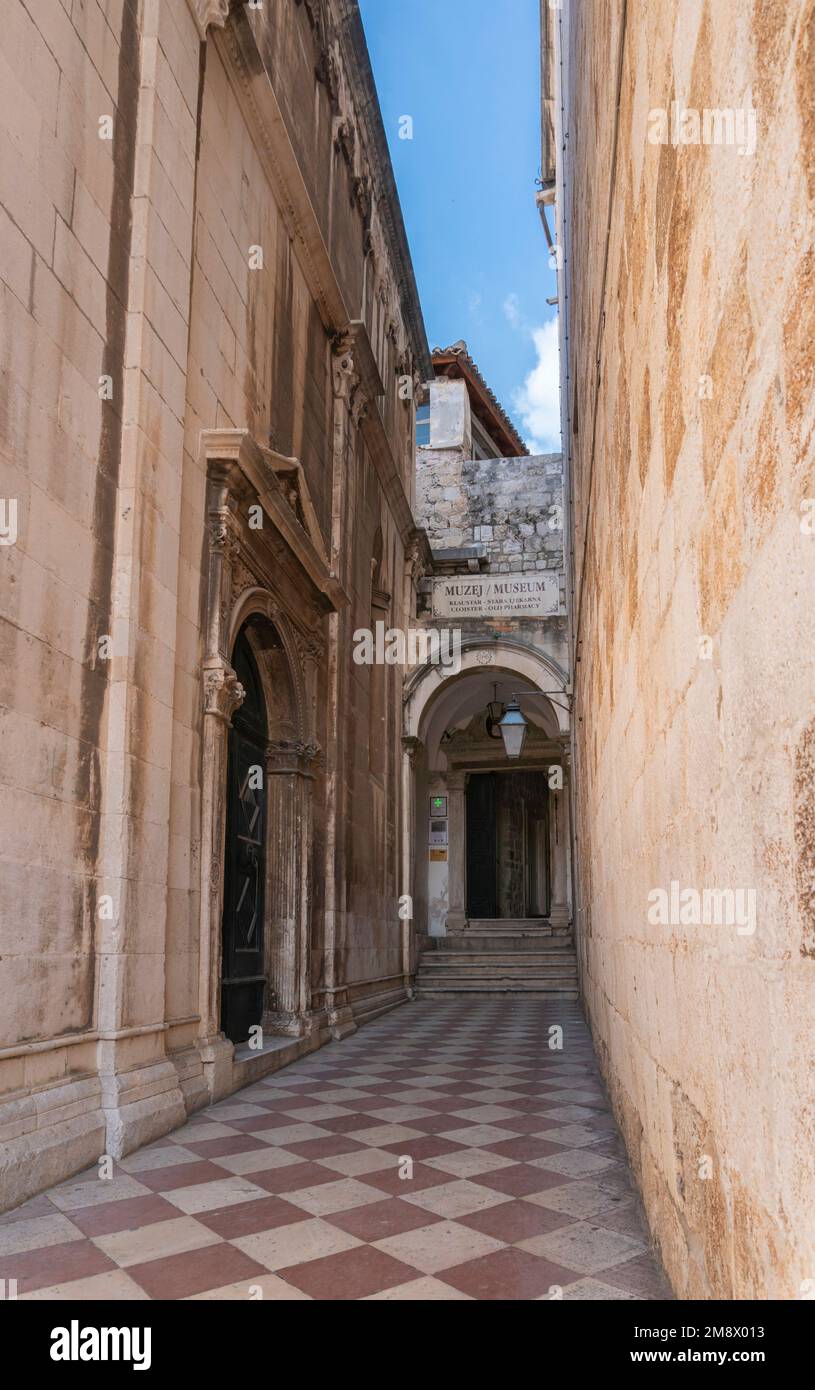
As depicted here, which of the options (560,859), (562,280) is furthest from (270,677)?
(560,859)

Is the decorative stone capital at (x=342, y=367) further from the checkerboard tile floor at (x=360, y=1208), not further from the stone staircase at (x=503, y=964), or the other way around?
the stone staircase at (x=503, y=964)

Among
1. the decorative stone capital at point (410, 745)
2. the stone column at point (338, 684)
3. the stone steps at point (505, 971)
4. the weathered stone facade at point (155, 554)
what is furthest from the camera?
the decorative stone capital at point (410, 745)

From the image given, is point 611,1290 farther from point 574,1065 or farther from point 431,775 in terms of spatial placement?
point 431,775

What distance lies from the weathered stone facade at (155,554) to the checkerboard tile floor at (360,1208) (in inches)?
15.0

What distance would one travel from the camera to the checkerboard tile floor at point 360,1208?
2703 millimetres

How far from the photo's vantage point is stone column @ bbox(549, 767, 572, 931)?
1570 cm

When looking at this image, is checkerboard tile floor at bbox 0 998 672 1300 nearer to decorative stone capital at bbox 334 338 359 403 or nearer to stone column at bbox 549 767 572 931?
decorative stone capital at bbox 334 338 359 403

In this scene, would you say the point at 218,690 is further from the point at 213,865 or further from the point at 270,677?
the point at 270,677

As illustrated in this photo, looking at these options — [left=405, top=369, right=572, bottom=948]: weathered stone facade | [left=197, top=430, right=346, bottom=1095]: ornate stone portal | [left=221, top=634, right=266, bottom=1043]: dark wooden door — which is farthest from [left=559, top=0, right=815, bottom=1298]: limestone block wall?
[left=405, top=369, right=572, bottom=948]: weathered stone facade

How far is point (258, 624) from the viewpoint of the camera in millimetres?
7242

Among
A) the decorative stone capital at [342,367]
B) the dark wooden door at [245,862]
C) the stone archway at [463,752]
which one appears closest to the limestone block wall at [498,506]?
the stone archway at [463,752]

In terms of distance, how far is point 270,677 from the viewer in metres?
7.75

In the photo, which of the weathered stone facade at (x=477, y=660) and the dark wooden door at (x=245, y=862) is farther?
the weathered stone facade at (x=477, y=660)
